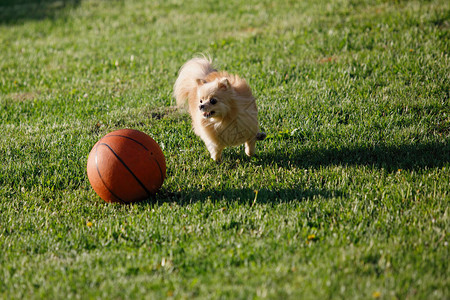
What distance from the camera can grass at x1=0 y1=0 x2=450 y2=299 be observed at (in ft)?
11.9

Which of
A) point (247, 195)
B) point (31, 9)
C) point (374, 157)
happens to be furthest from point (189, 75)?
point (31, 9)

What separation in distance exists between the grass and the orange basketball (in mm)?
203

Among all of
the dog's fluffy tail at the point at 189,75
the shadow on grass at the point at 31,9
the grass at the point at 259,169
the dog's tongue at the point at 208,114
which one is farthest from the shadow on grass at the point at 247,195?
the shadow on grass at the point at 31,9

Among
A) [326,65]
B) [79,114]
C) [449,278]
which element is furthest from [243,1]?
[449,278]

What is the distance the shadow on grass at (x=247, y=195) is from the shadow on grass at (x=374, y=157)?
0.74m

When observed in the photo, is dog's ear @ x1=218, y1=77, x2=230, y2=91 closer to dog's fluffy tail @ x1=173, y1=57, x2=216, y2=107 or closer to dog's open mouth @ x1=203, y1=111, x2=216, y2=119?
dog's open mouth @ x1=203, y1=111, x2=216, y2=119

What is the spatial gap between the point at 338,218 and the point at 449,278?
48.7 inches

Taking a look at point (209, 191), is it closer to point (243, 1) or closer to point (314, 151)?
point (314, 151)

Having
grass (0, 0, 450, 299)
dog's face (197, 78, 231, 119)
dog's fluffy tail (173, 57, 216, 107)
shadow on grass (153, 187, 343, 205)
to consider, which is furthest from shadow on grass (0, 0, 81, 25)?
shadow on grass (153, 187, 343, 205)

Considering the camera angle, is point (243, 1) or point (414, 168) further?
point (243, 1)

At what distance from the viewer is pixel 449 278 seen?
329cm

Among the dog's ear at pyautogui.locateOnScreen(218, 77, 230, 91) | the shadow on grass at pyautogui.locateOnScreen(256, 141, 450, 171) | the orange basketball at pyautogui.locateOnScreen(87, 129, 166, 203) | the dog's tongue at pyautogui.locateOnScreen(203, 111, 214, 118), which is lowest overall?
the shadow on grass at pyautogui.locateOnScreen(256, 141, 450, 171)

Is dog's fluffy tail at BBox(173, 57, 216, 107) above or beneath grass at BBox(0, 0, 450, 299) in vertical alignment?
above

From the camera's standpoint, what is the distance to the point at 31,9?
16094mm
